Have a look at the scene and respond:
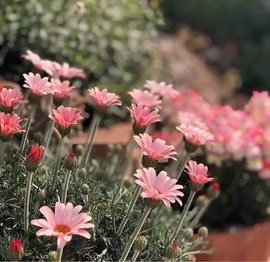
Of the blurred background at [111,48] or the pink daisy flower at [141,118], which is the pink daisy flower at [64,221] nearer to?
the pink daisy flower at [141,118]

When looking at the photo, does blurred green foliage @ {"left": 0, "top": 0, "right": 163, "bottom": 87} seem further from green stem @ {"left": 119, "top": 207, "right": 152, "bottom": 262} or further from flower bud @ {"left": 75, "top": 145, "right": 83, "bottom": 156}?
green stem @ {"left": 119, "top": 207, "right": 152, "bottom": 262}

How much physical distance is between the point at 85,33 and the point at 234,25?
8.13 ft

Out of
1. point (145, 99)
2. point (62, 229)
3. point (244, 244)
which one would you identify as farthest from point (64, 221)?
point (244, 244)

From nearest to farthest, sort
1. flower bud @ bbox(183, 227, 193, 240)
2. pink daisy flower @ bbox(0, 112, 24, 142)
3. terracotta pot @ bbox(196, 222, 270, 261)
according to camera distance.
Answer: pink daisy flower @ bbox(0, 112, 24, 142)
flower bud @ bbox(183, 227, 193, 240)
terracotta pot @ bbox(196, 222, 270, 261)

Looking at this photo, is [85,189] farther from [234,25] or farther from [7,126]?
[234,25]

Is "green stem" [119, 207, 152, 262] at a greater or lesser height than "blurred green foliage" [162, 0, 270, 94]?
greater

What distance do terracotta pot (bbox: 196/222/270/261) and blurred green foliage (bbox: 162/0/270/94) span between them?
2.43 meters

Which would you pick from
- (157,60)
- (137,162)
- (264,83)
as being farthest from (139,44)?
(264,83)

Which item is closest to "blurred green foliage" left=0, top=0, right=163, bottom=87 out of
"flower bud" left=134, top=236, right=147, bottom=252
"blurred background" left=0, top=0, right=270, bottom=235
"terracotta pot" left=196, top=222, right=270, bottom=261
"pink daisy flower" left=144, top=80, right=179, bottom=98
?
"blurred background" left=0, top=0, right=270, bottom=235

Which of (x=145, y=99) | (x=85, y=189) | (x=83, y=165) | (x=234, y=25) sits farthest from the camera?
(x=234, y=25)

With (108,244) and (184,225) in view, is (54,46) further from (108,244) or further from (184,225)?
(108,244)

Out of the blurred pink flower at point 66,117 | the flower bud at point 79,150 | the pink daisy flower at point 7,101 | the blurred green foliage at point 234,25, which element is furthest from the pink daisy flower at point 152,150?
the blurred green foliage at point 234,25

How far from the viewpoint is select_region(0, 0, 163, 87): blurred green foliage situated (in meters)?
2.10

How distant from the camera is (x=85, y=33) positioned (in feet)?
7.35
